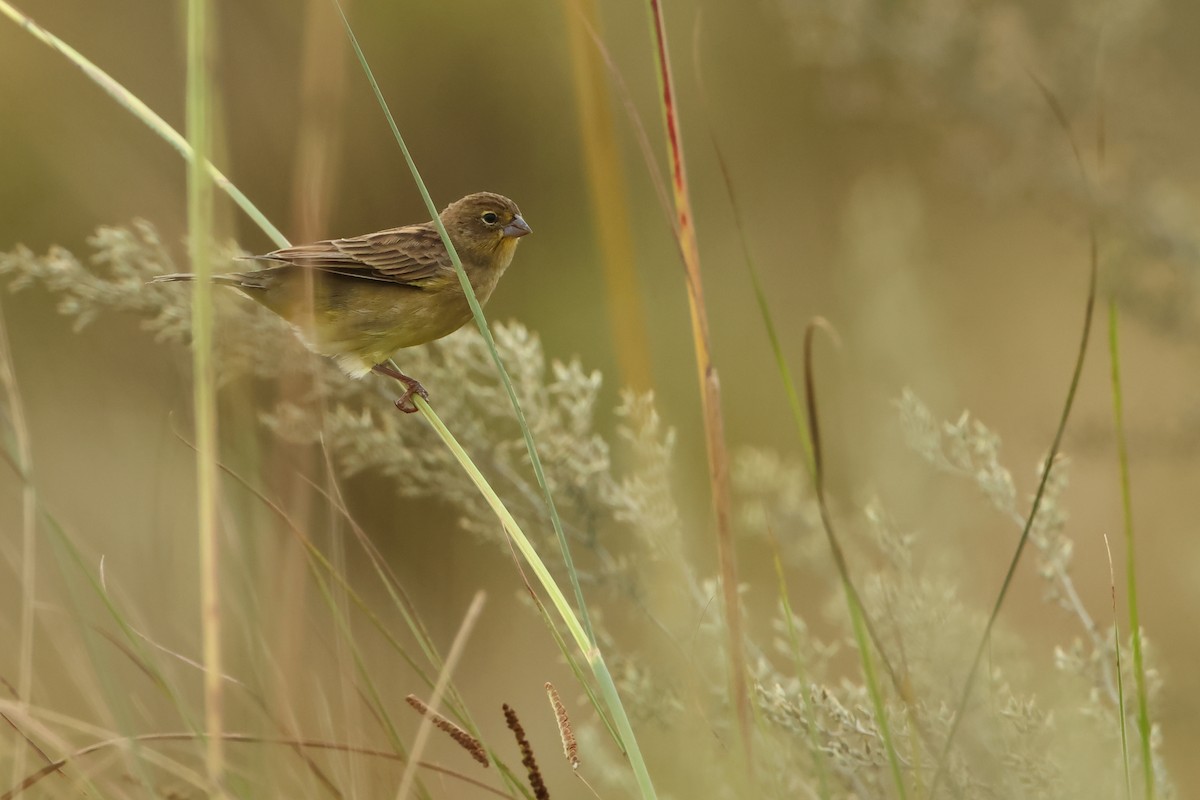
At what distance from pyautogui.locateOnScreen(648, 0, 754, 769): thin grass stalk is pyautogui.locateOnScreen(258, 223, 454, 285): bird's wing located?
0.95 metres

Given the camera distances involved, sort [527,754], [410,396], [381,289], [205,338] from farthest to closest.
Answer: [381,289], [410,396], [527,754], [205,338]

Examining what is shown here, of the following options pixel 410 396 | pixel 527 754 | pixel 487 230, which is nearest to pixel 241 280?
pixel 410 396

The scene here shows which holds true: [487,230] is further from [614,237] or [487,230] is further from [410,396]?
[614,237]

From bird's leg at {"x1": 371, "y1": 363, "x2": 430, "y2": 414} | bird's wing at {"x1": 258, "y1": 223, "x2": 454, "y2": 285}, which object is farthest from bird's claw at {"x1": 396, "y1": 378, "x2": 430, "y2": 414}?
bird's wing at {"x1": 258, "y1": 223, "x2": 454, "y2": 285}

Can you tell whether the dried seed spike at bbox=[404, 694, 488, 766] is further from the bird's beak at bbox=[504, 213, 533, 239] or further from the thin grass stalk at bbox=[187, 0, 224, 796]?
the bird's beak at bbox=[504, 213, 533, 239]

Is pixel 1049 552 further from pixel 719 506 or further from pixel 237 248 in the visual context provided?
pixel 237 248

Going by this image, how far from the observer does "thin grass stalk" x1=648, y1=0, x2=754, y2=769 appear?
1.24 meters

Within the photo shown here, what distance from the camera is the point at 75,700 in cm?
357

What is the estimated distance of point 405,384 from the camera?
2223 millimetres

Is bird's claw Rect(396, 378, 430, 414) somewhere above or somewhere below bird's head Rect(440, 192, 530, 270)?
below

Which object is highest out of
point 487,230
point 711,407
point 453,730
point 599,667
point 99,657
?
point 487,230

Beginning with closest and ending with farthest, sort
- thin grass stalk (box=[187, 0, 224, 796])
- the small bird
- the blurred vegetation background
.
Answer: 1. thin grass stalk (box=[187, 0, 224, 796])
2. the small bird
3. the blurred vegetation background

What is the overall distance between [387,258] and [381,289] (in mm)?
61

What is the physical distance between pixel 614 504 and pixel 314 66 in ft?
3.71
